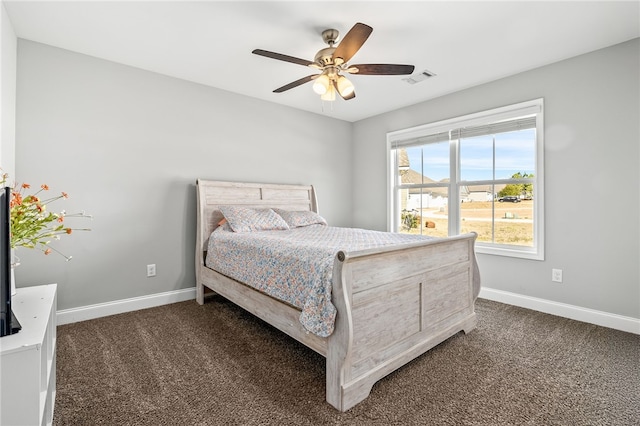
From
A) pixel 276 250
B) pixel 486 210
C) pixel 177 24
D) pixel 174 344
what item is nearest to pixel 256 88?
pixel 177 24

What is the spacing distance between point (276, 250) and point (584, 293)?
2.87 metres

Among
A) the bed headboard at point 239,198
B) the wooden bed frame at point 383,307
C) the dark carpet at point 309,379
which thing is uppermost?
the bed headboard at point 239,198

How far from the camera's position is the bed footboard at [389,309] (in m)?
1.58

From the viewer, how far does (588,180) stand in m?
2.77

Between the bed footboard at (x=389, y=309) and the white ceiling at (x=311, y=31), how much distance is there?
5.45 ft

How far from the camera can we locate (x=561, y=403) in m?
1.64

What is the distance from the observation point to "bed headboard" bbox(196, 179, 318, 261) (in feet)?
10.7

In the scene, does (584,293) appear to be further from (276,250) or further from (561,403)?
(276,250)

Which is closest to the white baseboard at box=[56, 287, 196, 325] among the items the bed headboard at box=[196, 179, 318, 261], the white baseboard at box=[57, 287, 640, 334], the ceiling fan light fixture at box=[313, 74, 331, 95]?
the white baseboard at box=[57, 287, 640, 334]

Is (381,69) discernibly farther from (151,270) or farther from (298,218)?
(151,270)

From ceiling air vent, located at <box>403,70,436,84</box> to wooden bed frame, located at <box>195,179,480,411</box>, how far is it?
5.77 feet

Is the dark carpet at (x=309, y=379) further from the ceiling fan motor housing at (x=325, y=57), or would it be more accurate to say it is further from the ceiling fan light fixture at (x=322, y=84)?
the ceiling fan motor housing at (x=325, y=57)

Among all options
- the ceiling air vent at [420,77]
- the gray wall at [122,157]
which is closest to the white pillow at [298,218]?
the gray wall at [122,157]

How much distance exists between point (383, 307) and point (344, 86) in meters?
1.67
